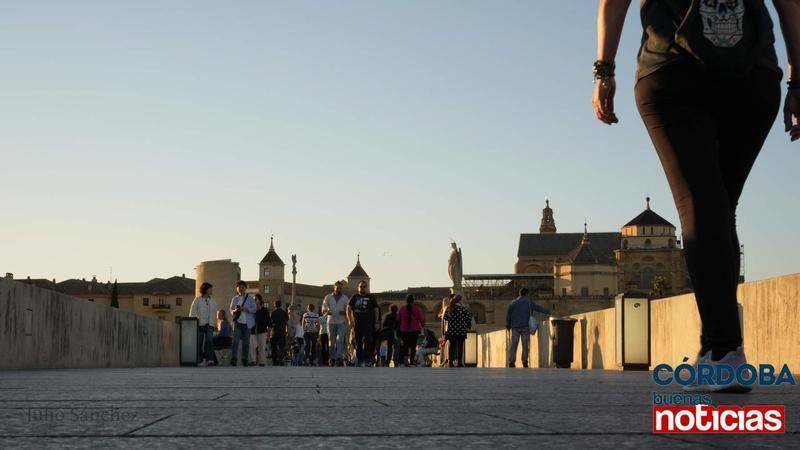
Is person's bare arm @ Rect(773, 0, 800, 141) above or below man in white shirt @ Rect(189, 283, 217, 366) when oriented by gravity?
above

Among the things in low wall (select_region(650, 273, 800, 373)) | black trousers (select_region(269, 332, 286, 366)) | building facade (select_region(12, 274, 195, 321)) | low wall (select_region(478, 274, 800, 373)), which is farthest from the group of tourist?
building facade (select_region(12, 274, 195, 321))

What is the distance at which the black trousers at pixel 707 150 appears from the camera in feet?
12.1

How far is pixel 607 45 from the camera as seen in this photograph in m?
4.11

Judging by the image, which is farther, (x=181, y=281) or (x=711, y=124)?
(x=181, y=281)

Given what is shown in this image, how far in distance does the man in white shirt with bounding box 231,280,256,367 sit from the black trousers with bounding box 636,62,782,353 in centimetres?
1445

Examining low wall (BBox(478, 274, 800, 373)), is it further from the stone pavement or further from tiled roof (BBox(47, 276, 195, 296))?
tiled roof (BBox(47, 276, 195, 296))

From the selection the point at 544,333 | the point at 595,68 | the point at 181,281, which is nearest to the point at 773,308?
the point at 595,68

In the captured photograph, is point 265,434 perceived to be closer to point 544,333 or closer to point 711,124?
point 711,124

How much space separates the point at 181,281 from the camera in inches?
5007

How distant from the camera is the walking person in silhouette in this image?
145 inches

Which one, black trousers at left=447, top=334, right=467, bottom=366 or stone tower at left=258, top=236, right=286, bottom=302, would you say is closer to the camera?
→ black trousers at left=447, top=334, right=467, bottom=366

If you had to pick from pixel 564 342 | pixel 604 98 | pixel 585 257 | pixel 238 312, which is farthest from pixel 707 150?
pixel 585 257

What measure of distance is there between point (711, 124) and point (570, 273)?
11308 cm

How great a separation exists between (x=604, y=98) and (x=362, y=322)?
14.0m
